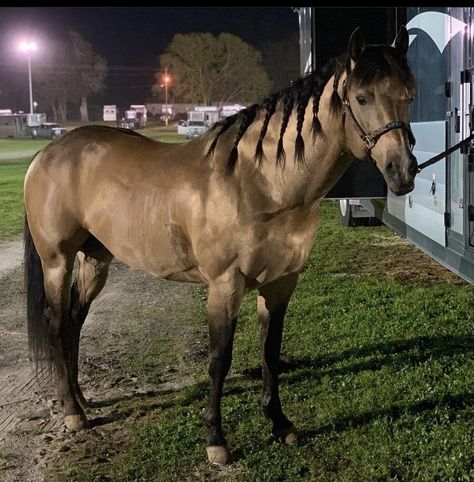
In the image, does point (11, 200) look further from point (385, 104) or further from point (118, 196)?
point (385, 104)

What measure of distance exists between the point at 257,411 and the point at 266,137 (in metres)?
1.64

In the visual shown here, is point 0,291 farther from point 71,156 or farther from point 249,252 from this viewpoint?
point 249,252

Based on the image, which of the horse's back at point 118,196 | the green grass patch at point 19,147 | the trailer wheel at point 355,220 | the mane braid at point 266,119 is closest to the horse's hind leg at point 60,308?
the horse's back at point 118,196

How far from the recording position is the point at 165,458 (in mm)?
3203

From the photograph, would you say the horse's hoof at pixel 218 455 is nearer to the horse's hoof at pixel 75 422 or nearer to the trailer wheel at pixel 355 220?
the horse's hoof at pixel 75 422

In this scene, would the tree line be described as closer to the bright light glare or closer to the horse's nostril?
the bright light glare

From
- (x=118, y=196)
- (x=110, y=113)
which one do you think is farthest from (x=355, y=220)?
(x=110, y=113)

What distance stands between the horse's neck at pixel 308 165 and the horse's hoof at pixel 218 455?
1.25 metres

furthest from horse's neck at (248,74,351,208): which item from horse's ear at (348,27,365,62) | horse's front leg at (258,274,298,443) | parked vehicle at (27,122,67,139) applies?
parked vehicle at (27,122,67,139)

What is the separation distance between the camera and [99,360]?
15.3 ft

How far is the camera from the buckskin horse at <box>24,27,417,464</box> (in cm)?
266

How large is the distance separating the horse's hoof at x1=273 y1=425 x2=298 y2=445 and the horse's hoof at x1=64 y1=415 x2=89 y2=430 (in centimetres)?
109

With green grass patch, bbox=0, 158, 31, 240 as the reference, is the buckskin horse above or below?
above

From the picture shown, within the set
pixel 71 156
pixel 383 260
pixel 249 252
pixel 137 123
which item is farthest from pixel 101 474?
pixel 137 123
